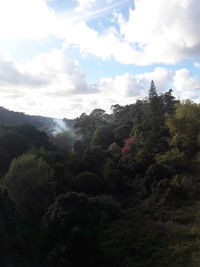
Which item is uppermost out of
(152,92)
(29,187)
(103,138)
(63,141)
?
(152,92)

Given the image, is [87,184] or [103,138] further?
[103,138]

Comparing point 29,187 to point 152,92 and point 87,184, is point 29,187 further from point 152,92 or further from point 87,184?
point 152,92

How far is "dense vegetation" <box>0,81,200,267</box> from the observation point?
63.9 feet

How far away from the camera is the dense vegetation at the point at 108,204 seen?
19469 millimetres

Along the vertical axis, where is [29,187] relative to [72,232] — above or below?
above

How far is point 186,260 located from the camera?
18094mm

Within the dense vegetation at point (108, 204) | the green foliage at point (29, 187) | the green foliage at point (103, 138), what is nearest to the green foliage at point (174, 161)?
the dense vegetation at point (108, 204)

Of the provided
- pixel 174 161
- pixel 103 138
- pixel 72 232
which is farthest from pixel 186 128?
pixel 72 232

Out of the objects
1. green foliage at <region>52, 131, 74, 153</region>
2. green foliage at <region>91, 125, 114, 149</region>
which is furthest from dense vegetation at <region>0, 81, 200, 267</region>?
green foliage at <region>91, 125, 114, 149</region>

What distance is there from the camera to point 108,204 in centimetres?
2962

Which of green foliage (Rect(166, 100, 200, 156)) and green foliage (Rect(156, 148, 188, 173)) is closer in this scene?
green foliage (Rect(156, 148, 188, 173))

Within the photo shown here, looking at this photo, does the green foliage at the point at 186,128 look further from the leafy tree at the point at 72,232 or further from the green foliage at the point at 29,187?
the leafy tree at the point at 72,232

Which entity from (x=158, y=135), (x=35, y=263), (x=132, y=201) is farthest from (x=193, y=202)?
(x=158, y=135)

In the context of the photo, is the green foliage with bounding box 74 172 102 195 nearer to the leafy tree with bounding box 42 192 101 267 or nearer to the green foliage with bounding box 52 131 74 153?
the leafy tree with bounding box 42 192 101 267
